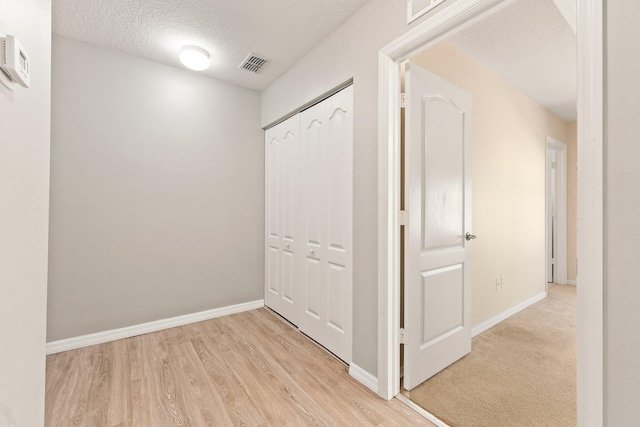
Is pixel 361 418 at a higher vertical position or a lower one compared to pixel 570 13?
lower

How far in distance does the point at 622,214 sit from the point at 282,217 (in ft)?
8.32

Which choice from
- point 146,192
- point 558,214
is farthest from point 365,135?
point 558,214

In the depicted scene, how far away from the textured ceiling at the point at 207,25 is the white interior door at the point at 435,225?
897 millimetres

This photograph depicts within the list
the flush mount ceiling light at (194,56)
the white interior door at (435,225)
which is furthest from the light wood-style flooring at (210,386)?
the flush mount ceiling light at (194,56)

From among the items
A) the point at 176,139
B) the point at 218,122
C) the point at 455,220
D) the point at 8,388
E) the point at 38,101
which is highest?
the point at 218,122

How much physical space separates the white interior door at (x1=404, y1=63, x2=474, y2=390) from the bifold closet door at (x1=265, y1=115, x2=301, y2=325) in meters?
1.25

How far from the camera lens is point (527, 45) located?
2.34 metres

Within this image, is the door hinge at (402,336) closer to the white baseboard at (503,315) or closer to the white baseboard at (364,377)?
the white baseboard at (364,377)

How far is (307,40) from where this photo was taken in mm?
2289

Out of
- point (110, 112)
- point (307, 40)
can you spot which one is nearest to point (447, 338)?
point (307, 40)

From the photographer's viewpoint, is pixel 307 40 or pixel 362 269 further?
pixel 307 40

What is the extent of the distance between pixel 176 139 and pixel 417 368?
2.96 metres

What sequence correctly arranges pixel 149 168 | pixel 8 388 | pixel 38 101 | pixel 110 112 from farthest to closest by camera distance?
pixel 149 168 < pixel 110 112 < pixel 38 101 < pixel 8 388

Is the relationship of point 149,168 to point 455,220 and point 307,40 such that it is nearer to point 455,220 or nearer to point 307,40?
point 307,40
